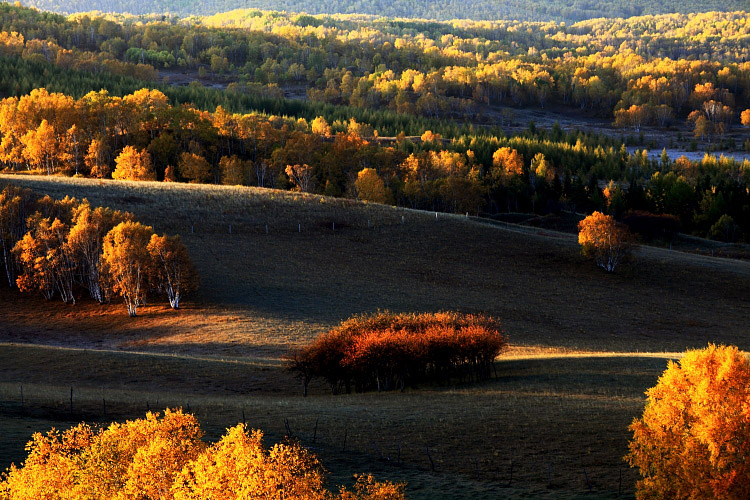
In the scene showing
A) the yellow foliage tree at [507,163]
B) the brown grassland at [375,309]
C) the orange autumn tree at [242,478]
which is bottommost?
the brown grassland at [375,309]

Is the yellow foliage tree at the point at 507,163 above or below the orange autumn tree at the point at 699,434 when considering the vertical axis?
→ above

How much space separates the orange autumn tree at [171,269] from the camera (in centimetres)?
7750

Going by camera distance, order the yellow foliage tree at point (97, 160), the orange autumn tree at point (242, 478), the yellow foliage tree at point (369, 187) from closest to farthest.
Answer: the orange autumn tree at point (242, 478), the yellow foliage tree at point (97, 160), the yellow foliage tree at point (369, 187)

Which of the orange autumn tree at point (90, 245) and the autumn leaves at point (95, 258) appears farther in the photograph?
the orange autumn tree at point (90, 245)

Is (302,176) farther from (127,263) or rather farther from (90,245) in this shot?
(127,263)

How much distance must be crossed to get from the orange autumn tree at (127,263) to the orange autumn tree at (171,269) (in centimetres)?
90

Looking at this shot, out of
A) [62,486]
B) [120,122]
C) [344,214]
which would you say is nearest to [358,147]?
[120,122]

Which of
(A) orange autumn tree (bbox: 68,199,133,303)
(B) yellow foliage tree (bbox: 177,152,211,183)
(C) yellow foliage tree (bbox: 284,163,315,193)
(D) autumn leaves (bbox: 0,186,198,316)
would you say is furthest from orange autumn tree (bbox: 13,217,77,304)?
(C) yellow foliage tree (bbox: 284,163,315,193)

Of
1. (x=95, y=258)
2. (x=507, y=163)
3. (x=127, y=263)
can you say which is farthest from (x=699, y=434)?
(x=507, y=163)

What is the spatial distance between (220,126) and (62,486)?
508ft

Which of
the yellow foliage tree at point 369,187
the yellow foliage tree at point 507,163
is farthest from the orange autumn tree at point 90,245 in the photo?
the yellow foliage tree at point 507,163

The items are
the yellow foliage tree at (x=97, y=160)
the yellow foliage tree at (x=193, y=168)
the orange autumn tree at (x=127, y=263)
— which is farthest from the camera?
the yellow foliage tree at (x=193, y=168)

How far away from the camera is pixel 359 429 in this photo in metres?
39.5

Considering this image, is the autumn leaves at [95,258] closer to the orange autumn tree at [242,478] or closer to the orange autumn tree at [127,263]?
the orange autumn tree at [127,263]
